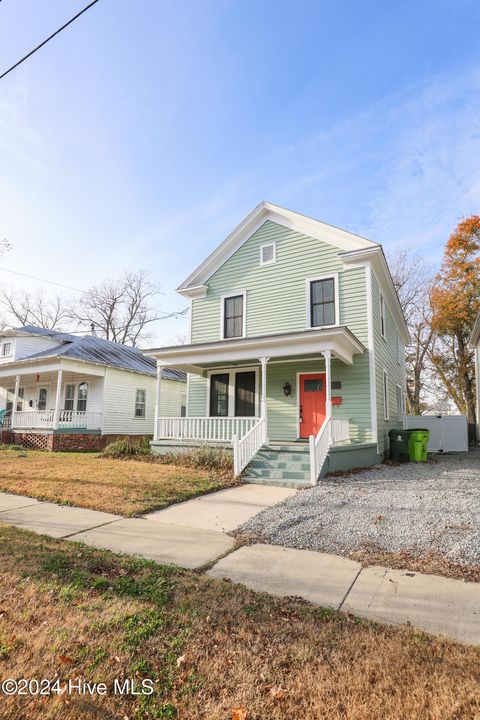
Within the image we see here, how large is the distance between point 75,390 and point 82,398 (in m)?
0.66

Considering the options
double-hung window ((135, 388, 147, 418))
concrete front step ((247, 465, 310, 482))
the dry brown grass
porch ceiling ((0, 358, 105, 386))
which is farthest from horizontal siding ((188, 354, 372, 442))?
the dry brown grass

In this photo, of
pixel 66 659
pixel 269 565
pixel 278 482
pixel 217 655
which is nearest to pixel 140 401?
pixel 278 482

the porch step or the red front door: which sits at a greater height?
the red front door

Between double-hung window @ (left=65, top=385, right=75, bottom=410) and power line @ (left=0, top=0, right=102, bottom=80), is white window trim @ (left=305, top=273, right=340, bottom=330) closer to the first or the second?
power line @ (left=0, top=0, right=102, bottom=80)

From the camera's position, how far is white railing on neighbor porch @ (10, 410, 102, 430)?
1795 centimetres

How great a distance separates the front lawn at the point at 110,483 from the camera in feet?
21.9

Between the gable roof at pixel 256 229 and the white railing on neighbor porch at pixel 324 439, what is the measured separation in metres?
5.40

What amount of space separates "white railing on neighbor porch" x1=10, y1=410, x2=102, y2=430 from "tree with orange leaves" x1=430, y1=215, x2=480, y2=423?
2249 centimetres

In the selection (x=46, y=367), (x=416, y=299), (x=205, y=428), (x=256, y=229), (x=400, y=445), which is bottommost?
(x=400, y=445)

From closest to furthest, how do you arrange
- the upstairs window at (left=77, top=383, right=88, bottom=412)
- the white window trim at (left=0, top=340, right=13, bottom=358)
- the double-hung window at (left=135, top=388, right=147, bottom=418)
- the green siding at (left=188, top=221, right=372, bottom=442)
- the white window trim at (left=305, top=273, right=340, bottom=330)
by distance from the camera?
the green siding at (left=188, top=221, right=372, bottom=442)
the white window trim at (left=305, top=273, right=340, bottom=330)
the upstairs window at (left=77, top=383, right=88, bottom=412)
the white window trim at (left=0, top=340, right=13, bottom=358)
the double-hung window at (left=135, top=388, right=147, bottom=418)

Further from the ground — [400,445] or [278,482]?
[400,445]

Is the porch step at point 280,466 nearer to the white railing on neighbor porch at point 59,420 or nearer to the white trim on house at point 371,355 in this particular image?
the white trim on house at point 371,355

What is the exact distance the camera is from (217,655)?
92.6 inches

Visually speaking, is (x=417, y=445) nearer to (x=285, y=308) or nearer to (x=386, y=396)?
(x=386, y=396)
